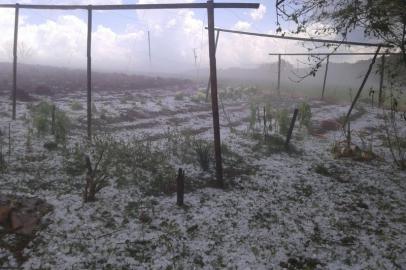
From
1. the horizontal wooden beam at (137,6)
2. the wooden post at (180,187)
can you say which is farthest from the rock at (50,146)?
the wooden post at (180,187)

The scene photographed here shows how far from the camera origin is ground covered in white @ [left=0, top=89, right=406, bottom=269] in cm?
411

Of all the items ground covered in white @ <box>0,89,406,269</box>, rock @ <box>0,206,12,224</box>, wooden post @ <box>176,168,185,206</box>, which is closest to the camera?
ground covered in white @ <box>0,89,406,269</box>

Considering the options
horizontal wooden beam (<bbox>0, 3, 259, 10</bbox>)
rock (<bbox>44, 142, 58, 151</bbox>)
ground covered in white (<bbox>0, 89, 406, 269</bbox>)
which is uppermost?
horizontal wooden beam (<bbox>0, 3, 259, 10</bbox>)

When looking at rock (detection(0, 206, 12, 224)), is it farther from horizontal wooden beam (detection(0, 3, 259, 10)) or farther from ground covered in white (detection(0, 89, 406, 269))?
horizontal wooden beam (detection(0, 3, 259, 10))

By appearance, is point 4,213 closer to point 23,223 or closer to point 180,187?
point 23,223

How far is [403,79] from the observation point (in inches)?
263

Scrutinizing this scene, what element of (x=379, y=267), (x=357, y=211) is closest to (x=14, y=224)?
(x=379, y=267)

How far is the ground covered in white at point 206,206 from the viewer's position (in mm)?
4109

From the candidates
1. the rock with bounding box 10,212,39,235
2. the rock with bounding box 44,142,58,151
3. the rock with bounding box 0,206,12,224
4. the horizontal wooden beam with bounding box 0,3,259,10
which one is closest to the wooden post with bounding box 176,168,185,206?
the rock with bounding box 10,212,39,235

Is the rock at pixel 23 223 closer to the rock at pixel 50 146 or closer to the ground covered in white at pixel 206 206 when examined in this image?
the ground covered in white at pixel 206 206

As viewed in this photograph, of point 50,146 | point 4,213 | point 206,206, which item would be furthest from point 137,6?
point 4,213

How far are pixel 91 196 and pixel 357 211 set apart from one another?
4.40 m

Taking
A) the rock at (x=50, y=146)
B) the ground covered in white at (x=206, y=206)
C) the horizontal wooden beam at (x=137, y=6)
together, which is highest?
the horizontal wooden beam at (x=137, y=6)

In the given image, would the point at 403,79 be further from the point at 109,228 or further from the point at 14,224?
the point at 14,224
